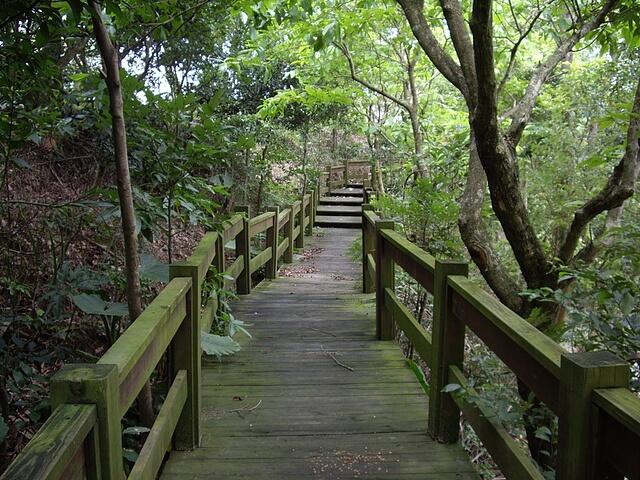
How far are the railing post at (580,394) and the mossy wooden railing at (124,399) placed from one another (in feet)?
4.12

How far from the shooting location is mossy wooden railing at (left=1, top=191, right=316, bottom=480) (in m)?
1.16

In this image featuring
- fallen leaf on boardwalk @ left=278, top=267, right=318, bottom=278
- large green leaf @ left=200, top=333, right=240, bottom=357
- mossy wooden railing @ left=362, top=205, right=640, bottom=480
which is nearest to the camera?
mossy wooden railing @ left=362, top=205, right=640, bottom=480

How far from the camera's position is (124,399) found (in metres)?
1.68

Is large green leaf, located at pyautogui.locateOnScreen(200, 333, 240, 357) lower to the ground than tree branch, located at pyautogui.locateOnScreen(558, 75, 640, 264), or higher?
lower

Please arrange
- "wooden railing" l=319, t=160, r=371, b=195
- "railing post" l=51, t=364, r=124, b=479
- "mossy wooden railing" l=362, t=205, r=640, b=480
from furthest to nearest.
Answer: "wooden railing" l=319, t=160, r=371, b=195, "mossy wooden railing" l=362, t=205, r=640, b=480, "railing post" l=51, t=364, r=124, b=479

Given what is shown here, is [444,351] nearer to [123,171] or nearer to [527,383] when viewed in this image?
[527,383]

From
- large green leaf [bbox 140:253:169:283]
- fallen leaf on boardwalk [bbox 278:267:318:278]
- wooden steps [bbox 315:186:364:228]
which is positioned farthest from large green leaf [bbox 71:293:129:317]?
wooden steps [bbox 315:186:364:228]

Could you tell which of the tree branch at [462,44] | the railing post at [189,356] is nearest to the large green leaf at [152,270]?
the railing post at [189,356]

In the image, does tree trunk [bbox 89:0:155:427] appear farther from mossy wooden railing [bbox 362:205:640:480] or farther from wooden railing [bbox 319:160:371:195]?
Answer: wooden railing [bbox 319:160:371:195]

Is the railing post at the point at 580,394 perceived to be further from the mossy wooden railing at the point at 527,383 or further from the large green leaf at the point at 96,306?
the large green leaf at the point at 96,306

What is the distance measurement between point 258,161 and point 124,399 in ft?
31.4

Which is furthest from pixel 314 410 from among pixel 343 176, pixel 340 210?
pixel 343 176

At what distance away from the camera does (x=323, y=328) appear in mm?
5371

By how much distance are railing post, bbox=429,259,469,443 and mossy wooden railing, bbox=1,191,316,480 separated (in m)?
1.32
